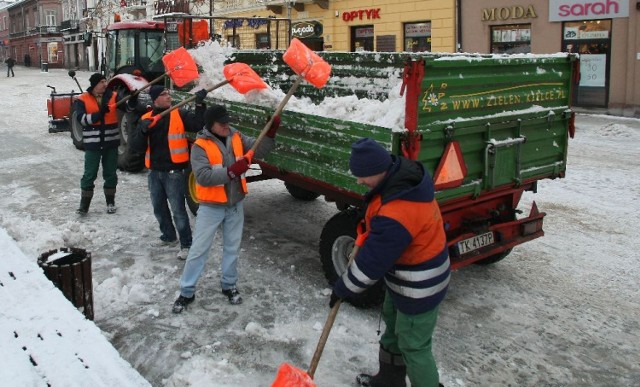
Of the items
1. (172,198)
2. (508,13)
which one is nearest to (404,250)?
(172,198)

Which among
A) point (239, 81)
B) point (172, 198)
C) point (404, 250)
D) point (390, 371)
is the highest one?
point (239, 81)

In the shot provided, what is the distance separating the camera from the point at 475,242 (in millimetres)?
4582

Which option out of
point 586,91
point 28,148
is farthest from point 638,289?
point 586,91

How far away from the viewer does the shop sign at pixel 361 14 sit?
19.9m

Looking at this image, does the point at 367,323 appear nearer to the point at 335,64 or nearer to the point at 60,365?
the point at 60,365

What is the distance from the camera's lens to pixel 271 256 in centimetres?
580

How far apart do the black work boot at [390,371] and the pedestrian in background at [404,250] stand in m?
0.23

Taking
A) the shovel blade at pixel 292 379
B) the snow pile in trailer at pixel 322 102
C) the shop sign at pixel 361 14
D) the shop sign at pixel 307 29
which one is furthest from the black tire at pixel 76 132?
the shop sign at pixel 361 14

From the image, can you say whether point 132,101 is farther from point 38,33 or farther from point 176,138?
point 38,33

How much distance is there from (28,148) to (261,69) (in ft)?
21.7

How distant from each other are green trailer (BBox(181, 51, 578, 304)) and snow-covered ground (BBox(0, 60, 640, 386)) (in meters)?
0.45

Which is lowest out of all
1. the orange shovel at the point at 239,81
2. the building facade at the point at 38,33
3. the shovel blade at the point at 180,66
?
the orange shovel at the point at 239,81

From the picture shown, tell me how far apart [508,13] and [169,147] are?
13556 millimetres

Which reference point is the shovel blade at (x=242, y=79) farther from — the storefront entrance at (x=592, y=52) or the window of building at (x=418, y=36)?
the window of building at (x=418, y=36)
